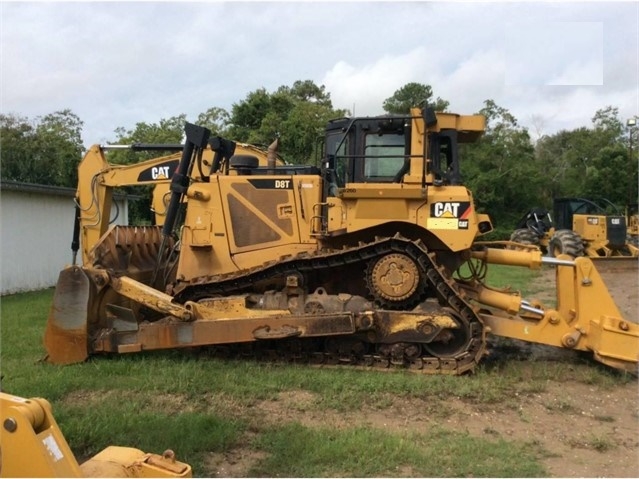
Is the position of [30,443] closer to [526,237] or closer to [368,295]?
A: [368,295]

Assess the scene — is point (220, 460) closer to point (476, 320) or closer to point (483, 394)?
point (483, 394)

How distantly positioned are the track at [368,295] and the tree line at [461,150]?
64.7ft

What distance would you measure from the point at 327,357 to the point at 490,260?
2397 mm

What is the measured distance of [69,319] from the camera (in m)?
6.67

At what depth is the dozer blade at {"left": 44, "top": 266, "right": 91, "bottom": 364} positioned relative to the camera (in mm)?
6633

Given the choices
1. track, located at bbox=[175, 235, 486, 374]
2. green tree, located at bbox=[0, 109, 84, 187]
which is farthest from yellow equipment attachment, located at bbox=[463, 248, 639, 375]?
green tree, located at bbox=[0, 109, 84, 187]

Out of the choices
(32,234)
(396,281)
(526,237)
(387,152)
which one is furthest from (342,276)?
(526,237)

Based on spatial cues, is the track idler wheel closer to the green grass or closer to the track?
the track

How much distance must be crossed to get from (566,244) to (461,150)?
17.2m

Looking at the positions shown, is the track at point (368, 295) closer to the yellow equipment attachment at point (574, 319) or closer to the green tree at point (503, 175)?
the yellow equipment attachment at point (574, 319)

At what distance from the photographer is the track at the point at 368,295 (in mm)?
6465

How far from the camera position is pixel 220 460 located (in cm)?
427

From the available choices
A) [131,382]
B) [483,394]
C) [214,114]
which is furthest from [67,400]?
[214,114]

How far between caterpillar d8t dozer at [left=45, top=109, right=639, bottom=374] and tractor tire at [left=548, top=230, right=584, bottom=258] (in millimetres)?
11590
